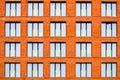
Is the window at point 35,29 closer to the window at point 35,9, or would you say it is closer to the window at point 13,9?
the window at point 35,9

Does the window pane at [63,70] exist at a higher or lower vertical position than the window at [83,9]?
lower

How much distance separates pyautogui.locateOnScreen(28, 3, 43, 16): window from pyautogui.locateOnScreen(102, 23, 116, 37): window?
884cm

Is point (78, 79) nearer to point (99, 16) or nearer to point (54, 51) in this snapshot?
point (54, 51)

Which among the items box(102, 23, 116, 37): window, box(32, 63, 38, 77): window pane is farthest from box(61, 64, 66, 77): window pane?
box(102, 23, 116, 37): window

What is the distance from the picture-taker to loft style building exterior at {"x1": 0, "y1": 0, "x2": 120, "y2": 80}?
202 feet

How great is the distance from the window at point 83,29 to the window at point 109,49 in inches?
106

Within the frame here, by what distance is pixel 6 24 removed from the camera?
62688mm

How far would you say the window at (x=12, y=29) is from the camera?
6244 centimetres

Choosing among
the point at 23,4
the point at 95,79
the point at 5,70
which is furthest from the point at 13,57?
the point at 95,79

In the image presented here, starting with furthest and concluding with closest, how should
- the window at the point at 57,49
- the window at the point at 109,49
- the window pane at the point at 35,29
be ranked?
the window pane at the point at 35,29 → the window at the point at 109,49 → the window at the point at 57,49

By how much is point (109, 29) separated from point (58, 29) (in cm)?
698

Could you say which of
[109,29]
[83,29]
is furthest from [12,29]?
[109,29]

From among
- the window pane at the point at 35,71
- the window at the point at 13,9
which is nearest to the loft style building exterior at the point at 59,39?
the window at the point at 13,9

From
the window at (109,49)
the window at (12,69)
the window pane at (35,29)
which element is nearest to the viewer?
the window at (12,69)
